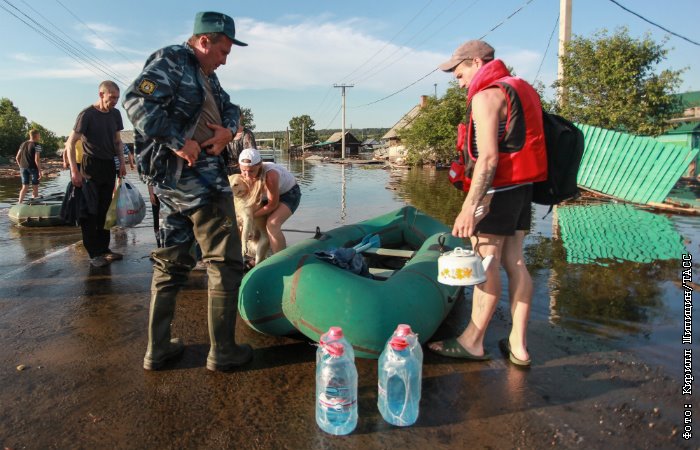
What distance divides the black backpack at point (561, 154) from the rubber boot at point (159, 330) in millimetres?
2616

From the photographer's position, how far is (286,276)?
3.26 m

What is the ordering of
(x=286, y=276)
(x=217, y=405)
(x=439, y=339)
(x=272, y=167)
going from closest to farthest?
1. (x=217, y=405)
2. (x=286, y=276)
3. (x=439, y=339)
4. (x=272, y=167)

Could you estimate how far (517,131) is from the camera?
2.76 metres

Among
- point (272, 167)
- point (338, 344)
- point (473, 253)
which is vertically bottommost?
point (338, 344)

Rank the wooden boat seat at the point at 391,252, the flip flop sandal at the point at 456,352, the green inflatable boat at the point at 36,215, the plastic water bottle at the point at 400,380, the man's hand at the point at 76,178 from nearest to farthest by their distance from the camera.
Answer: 1. the plastic water bottle at the point at 400,380
2. the flip flop sandal at the point at 456,352
3. the wooden boat seat at the point at 391,252
4. the man's hand at the point at 76,178
5. the green inflatable boat at the point at 36,215

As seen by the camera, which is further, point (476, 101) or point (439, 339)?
point (439, 339)

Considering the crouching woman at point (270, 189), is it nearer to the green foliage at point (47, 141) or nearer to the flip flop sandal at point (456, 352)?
the flip flop sandal at point (456, 352)

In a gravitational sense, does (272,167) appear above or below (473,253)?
above

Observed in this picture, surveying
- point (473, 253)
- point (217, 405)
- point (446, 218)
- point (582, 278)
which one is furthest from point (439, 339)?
point (446, 218)

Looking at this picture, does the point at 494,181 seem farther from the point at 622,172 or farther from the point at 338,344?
the point at 622,172

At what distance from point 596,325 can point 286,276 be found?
102 inches

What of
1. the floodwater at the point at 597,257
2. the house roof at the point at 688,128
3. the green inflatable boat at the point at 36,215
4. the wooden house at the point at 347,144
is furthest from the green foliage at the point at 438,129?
the wooden house at the point at 347,144

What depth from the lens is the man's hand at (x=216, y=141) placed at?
2859 millimetres

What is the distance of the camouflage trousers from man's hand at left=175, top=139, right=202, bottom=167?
296mm
